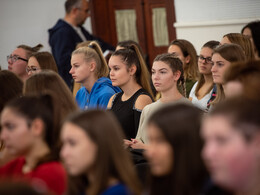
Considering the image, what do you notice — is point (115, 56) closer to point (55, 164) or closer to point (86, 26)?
point (55, 164)

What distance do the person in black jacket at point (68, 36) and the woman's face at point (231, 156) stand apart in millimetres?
4525

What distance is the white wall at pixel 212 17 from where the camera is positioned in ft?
18.7

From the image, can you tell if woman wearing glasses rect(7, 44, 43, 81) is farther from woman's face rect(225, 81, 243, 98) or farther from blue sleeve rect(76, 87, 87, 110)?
woman's face rect(225, 81, 243, 98)

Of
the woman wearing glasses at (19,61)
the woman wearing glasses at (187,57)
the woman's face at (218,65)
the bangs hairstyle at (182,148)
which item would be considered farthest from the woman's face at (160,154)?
the woman wearing glasses at (19,61)

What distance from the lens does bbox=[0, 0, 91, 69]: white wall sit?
696 centimetres

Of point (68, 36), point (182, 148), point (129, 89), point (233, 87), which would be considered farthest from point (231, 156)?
point (68, 36)

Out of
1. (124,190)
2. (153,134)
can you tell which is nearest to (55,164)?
(124,190)

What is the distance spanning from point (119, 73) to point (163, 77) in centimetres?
44

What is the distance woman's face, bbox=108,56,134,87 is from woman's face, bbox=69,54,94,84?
15.6 inches

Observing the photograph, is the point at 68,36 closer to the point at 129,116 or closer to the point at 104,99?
the point at 104,99

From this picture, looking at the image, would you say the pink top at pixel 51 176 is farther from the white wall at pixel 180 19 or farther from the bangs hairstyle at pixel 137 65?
the white wall at pixel 180 19

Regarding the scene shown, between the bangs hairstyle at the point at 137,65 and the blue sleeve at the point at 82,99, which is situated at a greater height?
the bangs hairstyle at the point at 137,65

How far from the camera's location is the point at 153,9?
7.16 m

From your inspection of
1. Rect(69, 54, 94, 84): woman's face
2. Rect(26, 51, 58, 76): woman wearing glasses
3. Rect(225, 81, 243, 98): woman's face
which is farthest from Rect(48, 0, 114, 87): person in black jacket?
Rect(225, 81, 243, 98): woman's face
